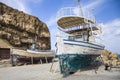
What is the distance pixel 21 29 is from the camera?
42.1m

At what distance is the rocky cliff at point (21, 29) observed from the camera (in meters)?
36.8

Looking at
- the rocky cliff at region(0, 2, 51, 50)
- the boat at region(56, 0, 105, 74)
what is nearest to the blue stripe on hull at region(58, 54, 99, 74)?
the boat at region(56, 0, 105, 74)

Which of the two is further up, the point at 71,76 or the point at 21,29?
the point at 21,29

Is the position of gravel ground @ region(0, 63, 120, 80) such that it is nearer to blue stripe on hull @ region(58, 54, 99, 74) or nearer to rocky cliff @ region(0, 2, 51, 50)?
blue stripe on hull @ region(58, 54, 99, 74)

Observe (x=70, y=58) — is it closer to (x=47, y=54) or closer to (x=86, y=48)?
(x=86, y=48)

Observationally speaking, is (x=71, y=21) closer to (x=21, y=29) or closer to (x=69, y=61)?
(x=69, y=61)

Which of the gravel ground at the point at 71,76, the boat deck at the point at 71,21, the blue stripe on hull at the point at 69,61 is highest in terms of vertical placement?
the boat deck at the point at 71,21

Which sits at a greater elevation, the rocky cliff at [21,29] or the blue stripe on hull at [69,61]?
the rocky cliff at [21,29]

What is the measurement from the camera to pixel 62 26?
1709 centimetres

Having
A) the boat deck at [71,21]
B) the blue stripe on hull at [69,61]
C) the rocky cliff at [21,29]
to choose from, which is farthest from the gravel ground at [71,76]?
the rocky cliff at [21,29]

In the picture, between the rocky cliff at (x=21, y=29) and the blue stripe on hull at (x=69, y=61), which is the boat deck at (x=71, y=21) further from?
the rocky cliff at (x=21, y=29)

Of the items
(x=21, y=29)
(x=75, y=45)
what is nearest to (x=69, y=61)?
(x=75, y=45)

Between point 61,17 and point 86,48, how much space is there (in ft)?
14.0

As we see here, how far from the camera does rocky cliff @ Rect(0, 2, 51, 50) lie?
36.8 metres
